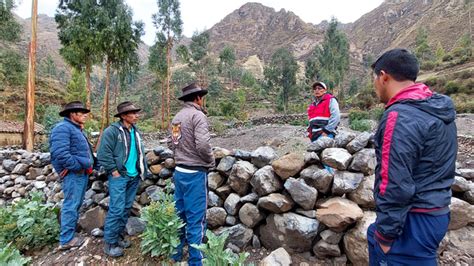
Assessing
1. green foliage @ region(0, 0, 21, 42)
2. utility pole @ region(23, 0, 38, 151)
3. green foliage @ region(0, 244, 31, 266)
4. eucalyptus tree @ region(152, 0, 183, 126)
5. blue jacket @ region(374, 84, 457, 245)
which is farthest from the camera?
eucalyptus tree @ region(152, 0, 183, 126)

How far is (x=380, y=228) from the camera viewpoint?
4.93ft

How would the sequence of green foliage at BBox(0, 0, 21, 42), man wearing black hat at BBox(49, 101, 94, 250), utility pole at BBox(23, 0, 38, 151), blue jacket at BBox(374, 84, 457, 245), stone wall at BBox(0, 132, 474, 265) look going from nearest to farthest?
blue jacket at BBox(374, 84, 457, 245)
stone wall at BBox(0, 132, 474, 265)
man wearing black hat at BBox(49, 101, 94, 250)
utility pole at BBox(23, 0, 38, 151)
green foliage at BBox(0, 0, 21, 42)

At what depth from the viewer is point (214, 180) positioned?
11.4 ft

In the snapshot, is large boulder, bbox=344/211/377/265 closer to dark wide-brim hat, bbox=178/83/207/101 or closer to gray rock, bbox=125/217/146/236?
dark wide-brim hat, bbox=178/83/207/101

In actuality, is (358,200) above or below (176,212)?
above

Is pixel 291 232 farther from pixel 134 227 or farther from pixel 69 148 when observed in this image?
pixel 69 148

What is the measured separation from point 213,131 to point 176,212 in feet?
42.5

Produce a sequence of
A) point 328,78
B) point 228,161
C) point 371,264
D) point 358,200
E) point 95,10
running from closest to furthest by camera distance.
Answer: point 371,264, point 358,200, point 228,161, point 95,10, point 328,78

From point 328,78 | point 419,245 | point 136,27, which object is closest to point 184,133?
point 419,245

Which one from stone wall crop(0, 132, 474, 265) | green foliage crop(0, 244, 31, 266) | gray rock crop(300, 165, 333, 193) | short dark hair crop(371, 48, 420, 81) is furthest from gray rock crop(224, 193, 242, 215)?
short dark hair crop(371, 48, 420, 81)

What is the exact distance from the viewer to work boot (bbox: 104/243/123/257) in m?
3.13

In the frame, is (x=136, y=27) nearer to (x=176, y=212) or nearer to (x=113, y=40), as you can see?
(x=113, y=40)

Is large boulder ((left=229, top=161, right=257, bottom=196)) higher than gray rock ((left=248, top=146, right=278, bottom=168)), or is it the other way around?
gray rock ((left=248, top=146, right=278, bottom=168))

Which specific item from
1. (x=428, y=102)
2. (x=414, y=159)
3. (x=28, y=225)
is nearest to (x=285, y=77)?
(x=28, y=225)
